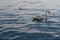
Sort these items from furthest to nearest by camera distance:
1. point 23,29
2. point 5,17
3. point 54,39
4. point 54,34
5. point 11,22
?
1. point 5,17
2. point 11,22
3. point 23,29
4. point 54,34
5. point 54,39

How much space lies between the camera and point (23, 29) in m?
12.2

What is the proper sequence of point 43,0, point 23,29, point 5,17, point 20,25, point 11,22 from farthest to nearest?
1. point 43,0
2. point 5,17
3. point 11,22
4. point 20,25
5. point 23,29

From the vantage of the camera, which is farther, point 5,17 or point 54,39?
point 5,17

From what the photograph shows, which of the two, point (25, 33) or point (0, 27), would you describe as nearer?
point (25, 33)

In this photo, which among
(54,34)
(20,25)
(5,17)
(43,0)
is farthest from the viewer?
(43,0)

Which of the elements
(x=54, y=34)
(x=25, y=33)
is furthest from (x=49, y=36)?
(x=25, y=33)

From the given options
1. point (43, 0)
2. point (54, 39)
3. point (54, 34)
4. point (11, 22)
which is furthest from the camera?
point (43, 0)

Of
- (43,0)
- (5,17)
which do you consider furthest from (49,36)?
(43,0)

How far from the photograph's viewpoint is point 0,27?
12.5 m

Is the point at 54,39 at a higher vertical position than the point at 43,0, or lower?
lower

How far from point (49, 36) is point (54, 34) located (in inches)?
19.8

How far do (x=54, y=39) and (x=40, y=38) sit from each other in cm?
75

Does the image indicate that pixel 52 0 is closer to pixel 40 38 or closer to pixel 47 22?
pixel 47 22

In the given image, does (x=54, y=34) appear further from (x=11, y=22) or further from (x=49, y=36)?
(x=11, y=22)
